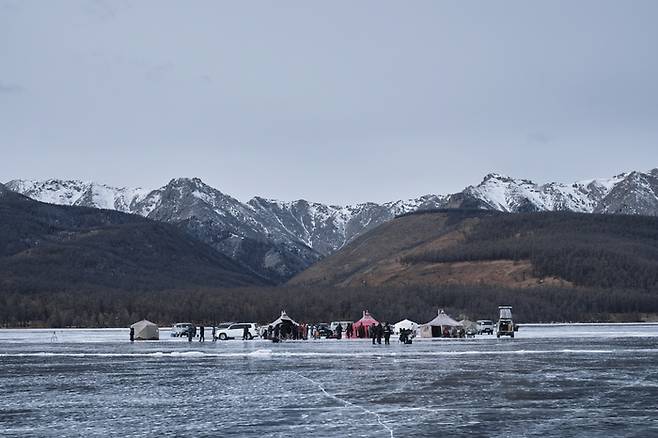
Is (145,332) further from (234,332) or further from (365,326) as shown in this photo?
(365,326)

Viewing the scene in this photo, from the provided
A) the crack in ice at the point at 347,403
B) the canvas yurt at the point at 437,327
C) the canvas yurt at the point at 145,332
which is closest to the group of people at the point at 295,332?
the canvas yurt at the point at 437,327

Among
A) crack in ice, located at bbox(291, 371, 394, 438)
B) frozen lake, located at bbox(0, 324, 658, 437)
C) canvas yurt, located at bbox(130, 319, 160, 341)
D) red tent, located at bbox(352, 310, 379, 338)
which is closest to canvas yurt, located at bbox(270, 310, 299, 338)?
red tent, located at bbox(352, 310, 379, 338)

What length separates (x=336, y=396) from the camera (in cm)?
3800

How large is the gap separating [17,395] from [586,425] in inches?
899

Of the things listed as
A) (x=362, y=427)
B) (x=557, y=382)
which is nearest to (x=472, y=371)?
(x=557, y=382)

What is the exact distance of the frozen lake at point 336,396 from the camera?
97.1 ft

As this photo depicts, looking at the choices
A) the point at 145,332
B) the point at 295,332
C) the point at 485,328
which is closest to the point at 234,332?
the point at 295,332

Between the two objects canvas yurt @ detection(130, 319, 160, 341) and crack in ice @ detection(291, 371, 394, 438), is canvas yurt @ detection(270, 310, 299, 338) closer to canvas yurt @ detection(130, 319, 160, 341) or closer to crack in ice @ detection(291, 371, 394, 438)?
canvas yurt @ detection(130, 319, 160, 341)

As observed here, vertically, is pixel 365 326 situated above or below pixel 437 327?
above

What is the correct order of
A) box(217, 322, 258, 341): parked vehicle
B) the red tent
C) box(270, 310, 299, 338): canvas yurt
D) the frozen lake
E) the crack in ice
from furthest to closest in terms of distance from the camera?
the red tent → box(217, 322, 258, 341): parked vehicle → box(270, 310, 299, 338): canvas yurt → the frozen lake → the crack in ice

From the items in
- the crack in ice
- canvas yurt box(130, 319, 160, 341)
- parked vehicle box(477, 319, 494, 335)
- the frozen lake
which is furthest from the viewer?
parked vehicle box(477, 319, 494, 335)

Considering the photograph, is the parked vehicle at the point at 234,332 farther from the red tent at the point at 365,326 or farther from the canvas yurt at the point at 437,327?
the canvas yurt at the point at 437,327

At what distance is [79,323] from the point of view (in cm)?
19750

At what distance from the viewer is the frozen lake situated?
2961 centimetres
